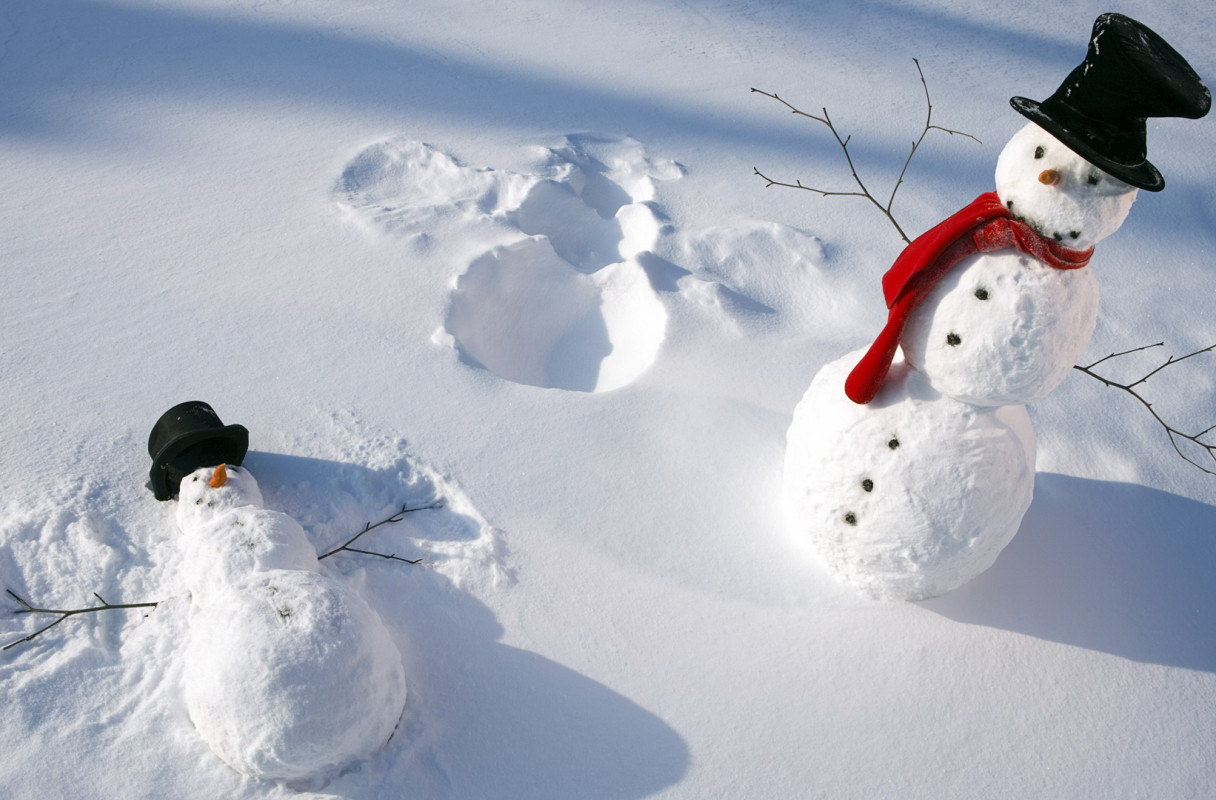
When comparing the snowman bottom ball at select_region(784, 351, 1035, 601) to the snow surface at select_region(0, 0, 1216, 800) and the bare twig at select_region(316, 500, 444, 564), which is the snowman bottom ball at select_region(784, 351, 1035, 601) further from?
the bare twig at select_region(316, 500, 444, 564)

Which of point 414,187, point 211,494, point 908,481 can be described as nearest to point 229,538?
point 211,494

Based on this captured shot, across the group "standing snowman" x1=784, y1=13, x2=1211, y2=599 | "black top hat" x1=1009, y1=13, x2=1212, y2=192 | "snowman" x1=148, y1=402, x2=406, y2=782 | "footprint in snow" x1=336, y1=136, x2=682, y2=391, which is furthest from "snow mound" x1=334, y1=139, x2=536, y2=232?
"black top hat" x1=1009, y1=13, x2=1212, y2=192

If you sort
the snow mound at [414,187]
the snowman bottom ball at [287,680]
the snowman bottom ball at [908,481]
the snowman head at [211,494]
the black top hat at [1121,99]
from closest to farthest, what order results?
the black top hat at [1121,99] < the snowman bottom ball at [287,680] < the snowman bottom ball at [908,481] < the snowman head at [211,494] < the snow mound at [414,187]

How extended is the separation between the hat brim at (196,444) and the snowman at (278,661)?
9.1 inches

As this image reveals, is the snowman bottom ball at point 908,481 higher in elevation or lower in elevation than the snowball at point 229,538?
higher

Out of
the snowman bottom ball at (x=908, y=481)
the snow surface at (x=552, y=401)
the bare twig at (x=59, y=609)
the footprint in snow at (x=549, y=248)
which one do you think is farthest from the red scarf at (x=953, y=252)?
the bare twig at (x=59, y=609)

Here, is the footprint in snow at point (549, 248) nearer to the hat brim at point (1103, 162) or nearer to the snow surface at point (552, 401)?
the snow surface at point (552, 401)

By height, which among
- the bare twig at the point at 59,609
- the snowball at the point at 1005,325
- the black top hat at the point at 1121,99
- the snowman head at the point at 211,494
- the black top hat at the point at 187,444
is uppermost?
the black top hat at the point at 1121,99

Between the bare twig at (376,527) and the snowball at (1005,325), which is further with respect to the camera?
the bare twig at (376,527)

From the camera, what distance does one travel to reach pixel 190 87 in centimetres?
351

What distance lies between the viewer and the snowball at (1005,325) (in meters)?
1.68

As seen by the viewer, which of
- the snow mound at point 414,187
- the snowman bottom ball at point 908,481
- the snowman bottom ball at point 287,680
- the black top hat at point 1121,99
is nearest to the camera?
the black top hat at point 1121,99

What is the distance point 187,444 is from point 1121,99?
191 cm

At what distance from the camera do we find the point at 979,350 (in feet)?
5.59
